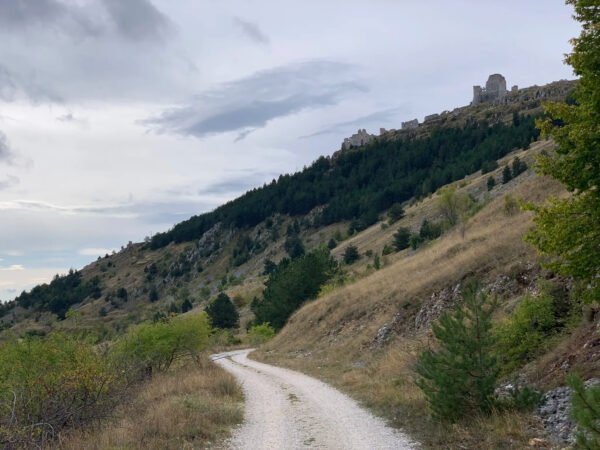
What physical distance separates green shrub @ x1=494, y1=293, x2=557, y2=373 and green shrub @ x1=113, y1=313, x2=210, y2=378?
673 inches

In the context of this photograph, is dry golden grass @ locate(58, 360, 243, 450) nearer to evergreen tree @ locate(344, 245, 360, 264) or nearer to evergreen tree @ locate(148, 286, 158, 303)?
evergreen tree @ locate(344, 245, 360, 264)

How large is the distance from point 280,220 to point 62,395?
17299 cm

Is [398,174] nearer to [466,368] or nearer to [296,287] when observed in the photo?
[296,287]

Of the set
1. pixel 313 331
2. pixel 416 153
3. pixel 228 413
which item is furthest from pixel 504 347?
pixel 416 153

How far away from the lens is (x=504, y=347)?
13953 millimetres

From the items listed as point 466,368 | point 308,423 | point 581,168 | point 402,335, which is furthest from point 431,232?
point 581,168

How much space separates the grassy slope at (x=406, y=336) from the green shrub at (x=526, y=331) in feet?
3.14

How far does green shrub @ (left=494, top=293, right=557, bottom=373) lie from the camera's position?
13.5m

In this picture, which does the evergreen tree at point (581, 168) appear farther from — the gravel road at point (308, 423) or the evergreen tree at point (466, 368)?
the gravel road at point (308, 423)

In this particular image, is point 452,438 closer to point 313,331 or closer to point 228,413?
point 228,413

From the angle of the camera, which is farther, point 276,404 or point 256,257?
point 256,257

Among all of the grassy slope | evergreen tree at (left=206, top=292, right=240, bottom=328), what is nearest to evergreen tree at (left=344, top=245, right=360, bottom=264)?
evergreen tree at (left=206, top=292, right=240, bottom=328)

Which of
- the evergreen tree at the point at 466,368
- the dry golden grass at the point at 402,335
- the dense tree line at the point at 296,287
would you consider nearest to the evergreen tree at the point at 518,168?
the dense tree line at the point at 296,287

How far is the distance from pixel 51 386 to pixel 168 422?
388cm
